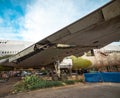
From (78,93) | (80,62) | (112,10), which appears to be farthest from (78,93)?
(80,62)

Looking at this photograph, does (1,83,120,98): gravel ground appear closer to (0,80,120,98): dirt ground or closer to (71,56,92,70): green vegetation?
(0,80,120,98): dirt ground

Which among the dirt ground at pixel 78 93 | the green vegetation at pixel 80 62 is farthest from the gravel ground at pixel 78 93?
the green vegetation at pixel 80 62

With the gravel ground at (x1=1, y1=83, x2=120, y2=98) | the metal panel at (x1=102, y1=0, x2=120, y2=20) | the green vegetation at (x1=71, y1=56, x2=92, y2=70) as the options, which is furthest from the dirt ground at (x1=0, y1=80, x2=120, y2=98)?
the green vegetation at (x1=71, y1=56, x2=92, y2=70)

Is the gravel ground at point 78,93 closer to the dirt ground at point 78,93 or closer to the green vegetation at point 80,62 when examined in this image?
the dirt ground at point 78,93

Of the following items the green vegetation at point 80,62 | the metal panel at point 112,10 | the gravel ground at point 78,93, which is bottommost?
the gravel ground at point 78,93

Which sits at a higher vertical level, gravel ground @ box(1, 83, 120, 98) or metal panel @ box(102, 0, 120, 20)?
metal panel @ box(102, 0, 120, 20)

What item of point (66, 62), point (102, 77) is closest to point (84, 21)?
point (102, 77)

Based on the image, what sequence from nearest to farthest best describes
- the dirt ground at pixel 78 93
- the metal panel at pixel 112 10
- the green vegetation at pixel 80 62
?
the metal panel at pixel 112 10 < the dirt ground at pixel 78 93 < the green vegetation at pixel 80 62

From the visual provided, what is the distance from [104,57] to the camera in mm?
21656

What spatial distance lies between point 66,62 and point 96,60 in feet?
18.4

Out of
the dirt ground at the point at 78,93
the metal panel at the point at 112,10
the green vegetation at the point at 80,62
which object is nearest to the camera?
the metal panel at the point at 112,10

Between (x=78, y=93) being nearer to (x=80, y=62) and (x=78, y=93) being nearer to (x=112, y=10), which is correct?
(x=112, y=10)

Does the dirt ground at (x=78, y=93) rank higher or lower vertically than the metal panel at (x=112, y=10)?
lower

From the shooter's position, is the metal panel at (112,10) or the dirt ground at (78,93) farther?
the dirt ground at (78,93)
